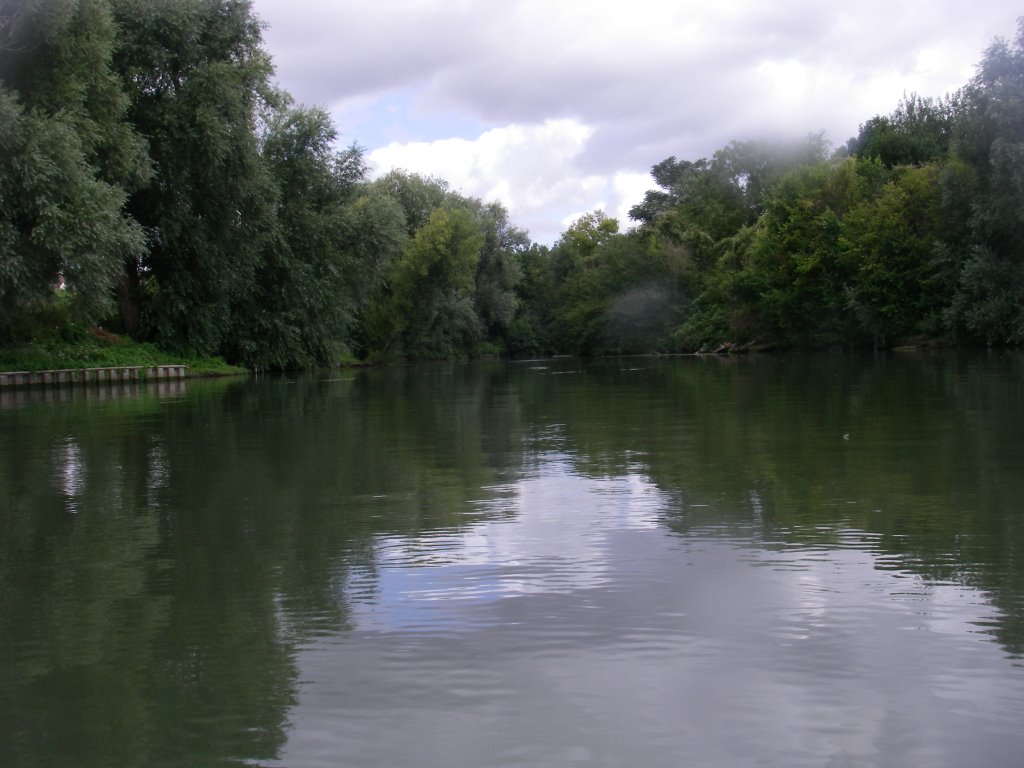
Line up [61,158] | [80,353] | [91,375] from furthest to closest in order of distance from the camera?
[80,353]
[91,375]
[61,158]

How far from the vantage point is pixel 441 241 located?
67.2 metres

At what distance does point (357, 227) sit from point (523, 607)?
4164 cm

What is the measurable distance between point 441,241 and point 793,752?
64995 millimetres

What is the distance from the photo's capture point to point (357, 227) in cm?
4525

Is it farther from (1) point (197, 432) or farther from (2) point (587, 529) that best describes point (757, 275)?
(2) point (587, 529)

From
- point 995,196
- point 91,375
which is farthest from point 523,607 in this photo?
point 995,196

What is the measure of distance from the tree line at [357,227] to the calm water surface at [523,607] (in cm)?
2115

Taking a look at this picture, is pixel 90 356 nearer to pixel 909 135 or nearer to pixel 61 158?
pixel 61 158

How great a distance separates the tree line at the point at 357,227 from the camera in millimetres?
28344

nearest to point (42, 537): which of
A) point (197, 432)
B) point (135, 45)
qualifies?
point (197, 432)

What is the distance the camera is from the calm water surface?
3371 mm

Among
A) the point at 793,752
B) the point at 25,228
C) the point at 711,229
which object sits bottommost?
the point at 793,752

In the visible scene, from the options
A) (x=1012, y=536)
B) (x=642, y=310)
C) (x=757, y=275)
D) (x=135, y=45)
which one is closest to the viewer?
(x=1012, y=536)

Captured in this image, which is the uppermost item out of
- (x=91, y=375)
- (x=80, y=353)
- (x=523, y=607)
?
(x=80, y=353)
